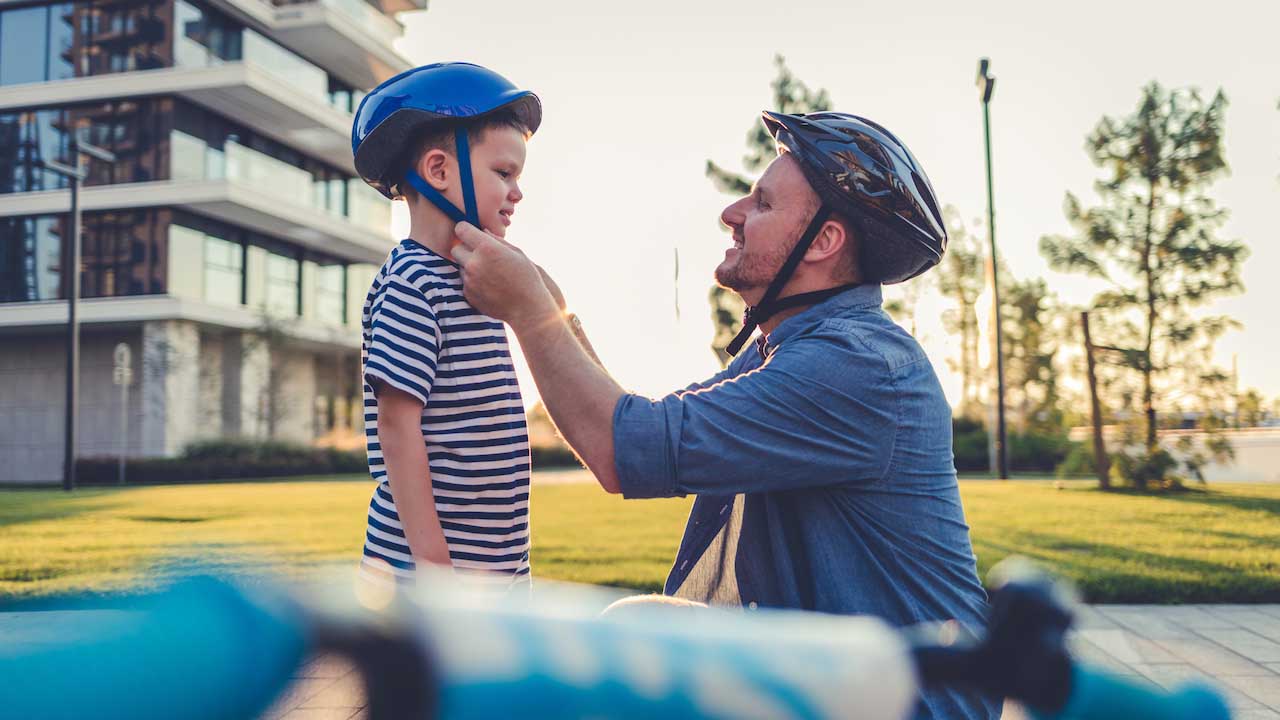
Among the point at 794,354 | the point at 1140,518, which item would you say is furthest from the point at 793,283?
the point at 1140,518

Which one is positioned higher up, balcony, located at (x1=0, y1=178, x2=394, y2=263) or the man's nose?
balcony, located at (x1=0, y1=178, x2=394, y2=263)

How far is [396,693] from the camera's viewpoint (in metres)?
0.51

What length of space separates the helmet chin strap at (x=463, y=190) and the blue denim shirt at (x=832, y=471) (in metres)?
1.00

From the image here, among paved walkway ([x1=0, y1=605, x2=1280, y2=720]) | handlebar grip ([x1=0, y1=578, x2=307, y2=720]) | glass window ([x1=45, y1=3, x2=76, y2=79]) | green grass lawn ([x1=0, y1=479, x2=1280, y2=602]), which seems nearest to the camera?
handlebar grip ([x1=0, y1=578, x2=307, y2=720])

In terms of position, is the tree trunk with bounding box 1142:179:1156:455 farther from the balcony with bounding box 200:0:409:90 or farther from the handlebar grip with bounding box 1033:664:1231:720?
the balcony with bounding box 200:0:409:90

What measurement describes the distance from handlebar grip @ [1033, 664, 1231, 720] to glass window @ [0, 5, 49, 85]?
1671 inches

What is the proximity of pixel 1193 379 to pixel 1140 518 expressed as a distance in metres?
9.71

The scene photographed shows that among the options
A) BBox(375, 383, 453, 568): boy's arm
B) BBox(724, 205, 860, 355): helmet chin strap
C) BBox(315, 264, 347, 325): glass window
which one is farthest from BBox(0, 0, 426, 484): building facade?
BBox(724, 205, 860, 355): helmet chin strap

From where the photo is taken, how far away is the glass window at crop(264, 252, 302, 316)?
3778cm

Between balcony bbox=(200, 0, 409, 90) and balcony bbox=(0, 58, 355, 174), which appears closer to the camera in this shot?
balcony bbox=(0, 58, 355, 174)

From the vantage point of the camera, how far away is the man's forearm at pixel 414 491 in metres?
2.15

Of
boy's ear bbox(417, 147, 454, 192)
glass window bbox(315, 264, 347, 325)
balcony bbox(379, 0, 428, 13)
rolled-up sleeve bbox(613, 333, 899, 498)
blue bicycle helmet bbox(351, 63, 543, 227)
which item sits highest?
balcony bbox(379, 0, 428, 13)

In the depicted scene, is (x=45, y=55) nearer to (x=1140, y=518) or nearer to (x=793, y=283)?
(x=1140, y=518)

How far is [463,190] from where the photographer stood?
2508 millimetres
